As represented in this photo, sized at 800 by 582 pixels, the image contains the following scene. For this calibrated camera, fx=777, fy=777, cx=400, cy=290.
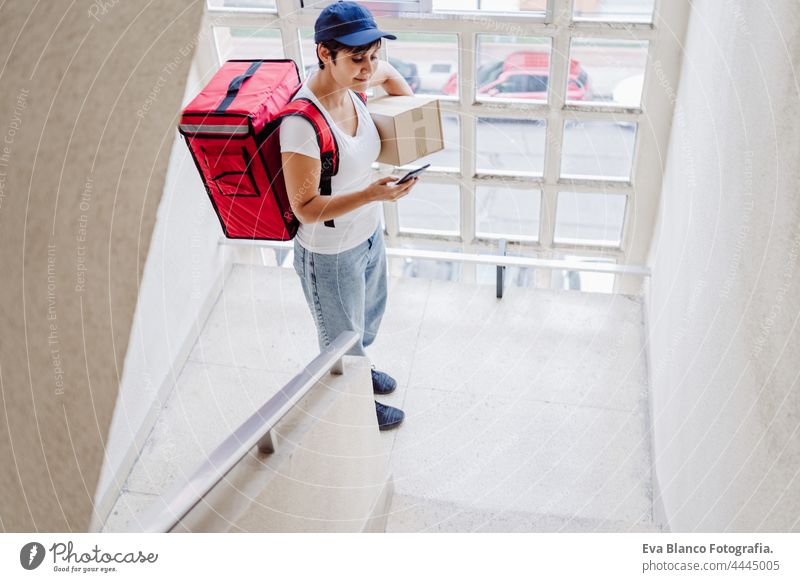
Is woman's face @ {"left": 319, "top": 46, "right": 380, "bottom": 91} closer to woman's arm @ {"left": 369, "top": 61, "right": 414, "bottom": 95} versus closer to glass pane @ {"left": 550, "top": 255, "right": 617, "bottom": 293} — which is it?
woman's arm @ {"left": 369, "top": 61, "right": 414, "bottom": 95}

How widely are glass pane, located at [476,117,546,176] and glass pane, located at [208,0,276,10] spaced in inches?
38.6

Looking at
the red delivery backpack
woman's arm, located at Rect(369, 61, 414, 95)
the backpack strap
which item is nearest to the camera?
the backpack strap

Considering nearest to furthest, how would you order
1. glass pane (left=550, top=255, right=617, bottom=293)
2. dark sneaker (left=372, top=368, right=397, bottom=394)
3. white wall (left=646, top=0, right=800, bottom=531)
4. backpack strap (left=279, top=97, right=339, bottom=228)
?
1. white wall (left=646, top=0, right=800, bottom=531)
2. backpack strap (left=279, top=97, right=339, bottom=228)
3. dark sneaker (left=372, top=368, right=397, bottom=394)
4. glass pane (left=550, top=255, right=617, bottom=293)

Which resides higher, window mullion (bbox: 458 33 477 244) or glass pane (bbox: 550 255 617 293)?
window mullion (bbox: 458 33 477 244)

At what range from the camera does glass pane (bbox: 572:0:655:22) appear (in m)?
2.83

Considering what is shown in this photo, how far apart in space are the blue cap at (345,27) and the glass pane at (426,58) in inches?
37.0

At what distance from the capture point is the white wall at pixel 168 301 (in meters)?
3.04

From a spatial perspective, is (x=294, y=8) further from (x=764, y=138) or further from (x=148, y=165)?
(x=764, y=138)

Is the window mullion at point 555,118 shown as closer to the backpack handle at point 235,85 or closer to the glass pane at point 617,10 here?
the glass pane at point 617,10

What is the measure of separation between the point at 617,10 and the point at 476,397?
61.8 inches

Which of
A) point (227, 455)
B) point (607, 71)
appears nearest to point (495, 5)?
point (607, 71)
